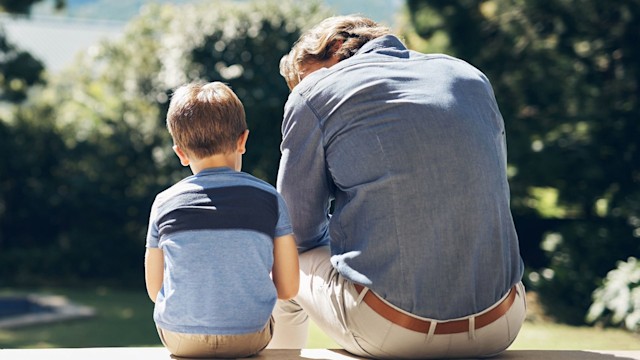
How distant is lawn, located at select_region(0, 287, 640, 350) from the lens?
685 centimetres

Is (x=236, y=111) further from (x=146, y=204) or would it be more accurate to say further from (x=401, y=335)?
(x=146, y=204)

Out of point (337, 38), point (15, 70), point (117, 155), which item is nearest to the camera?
point (337, 38)

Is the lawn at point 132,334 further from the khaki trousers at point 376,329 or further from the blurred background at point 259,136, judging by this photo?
the khaki trousers at point 376,329

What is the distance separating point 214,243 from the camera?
2.53 metres

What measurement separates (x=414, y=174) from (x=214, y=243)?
0.57 metres

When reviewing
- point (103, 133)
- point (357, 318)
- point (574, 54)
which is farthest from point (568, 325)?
point (103, 133)

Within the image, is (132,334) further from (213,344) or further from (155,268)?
(213,344)

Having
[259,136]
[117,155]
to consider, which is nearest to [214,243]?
[259,136]

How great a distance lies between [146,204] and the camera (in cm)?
1239

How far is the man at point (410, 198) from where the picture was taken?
248 centimetres

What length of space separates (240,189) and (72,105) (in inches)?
499

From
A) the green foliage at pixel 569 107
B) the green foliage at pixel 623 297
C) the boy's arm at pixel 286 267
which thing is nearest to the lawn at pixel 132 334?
the green foliage at pixel 623 297

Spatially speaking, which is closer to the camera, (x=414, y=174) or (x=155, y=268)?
(x=414, y=174)

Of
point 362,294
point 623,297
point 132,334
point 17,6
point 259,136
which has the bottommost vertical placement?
point 132,334
